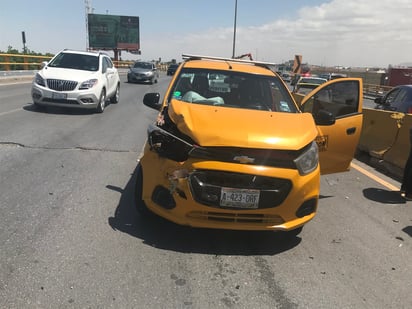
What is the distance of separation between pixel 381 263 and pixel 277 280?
115cm

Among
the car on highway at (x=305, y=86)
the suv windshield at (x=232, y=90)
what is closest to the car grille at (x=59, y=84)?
the car on highway at (x=305, y=86)

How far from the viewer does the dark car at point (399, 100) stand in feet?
33.2

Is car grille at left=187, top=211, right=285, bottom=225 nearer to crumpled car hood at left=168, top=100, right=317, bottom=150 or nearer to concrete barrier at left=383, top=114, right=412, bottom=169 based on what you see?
crumpled car hood at left=168, top=100, right=317, bottom=150

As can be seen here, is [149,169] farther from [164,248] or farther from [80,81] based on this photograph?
[80,81]

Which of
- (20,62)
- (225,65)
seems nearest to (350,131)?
(225,65)

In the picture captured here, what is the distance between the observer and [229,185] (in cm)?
372

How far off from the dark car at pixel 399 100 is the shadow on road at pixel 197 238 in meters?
7.19

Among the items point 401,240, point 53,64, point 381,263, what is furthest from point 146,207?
point 53,64

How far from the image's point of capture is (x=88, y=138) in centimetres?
884

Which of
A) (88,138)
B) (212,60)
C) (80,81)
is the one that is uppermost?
(212,60)

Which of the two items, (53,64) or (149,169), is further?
(53,64)

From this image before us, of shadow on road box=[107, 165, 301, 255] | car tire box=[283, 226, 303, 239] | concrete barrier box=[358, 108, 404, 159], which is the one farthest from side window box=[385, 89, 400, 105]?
shadow on road box=[107, 165, 301, 255]

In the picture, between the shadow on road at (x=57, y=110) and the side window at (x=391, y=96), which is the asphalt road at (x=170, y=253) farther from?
the shadow on road at (x=57, y=110)

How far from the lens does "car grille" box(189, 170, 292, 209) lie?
3.71 metres
